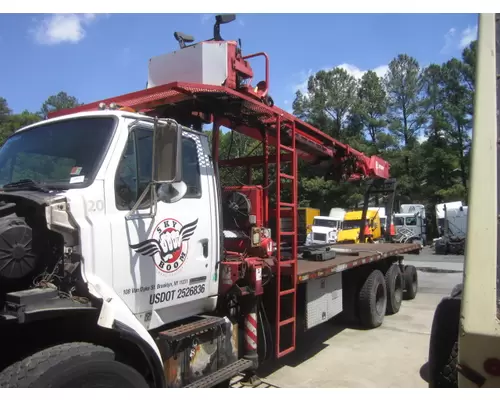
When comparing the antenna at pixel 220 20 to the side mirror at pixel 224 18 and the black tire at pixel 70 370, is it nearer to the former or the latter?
the side mirror at pixel 224 18

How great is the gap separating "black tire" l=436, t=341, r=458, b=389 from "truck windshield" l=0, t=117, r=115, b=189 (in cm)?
275

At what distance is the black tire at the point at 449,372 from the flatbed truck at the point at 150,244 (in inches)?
66.4

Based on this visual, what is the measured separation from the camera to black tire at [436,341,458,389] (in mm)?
2975

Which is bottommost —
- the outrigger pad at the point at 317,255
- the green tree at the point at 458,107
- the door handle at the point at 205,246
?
the outrigger pad at the point at 317,255

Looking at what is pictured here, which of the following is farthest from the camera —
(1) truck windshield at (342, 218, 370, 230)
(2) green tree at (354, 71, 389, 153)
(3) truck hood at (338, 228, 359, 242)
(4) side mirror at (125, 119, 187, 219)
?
(2) green tree at (354, 71, 389, 153)

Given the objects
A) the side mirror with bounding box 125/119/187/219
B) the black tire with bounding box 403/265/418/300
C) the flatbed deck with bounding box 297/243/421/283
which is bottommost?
the black tire with bounding box 403/265/418/300

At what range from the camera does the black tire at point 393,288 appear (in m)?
8.27

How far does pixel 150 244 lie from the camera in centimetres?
331

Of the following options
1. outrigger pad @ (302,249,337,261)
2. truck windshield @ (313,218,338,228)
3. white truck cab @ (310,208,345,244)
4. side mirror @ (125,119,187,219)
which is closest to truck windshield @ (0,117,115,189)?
side mirror @ (125,119,187,219)

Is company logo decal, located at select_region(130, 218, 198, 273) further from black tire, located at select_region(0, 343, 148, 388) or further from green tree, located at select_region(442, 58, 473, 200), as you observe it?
green tree, located at select_region(442, 58, 473, 200)

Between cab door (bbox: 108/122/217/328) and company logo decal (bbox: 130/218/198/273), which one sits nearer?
cab door (bbox: 108/122/217/328)

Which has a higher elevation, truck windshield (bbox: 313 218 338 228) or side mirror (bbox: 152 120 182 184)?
side mirror (bbox: 152 120 182 184)

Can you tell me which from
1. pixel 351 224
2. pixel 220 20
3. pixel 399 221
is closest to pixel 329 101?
pixel 399 221

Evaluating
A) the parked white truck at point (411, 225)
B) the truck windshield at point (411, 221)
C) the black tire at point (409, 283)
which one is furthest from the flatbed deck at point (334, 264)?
the truck windshield at point (411, 221)
